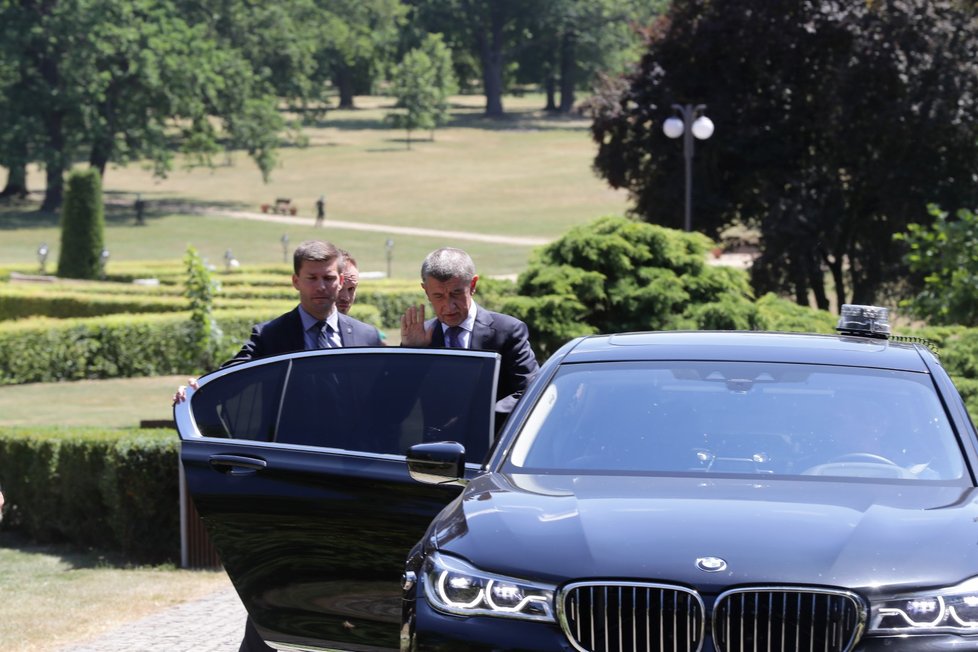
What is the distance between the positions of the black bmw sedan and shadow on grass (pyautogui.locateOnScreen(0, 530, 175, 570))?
5.25 meters

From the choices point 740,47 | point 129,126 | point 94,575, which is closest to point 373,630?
point 94,575

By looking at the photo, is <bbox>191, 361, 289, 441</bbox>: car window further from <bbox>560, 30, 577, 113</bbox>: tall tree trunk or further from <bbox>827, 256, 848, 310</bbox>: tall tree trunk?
<bbox>560, 30, 577, 113</bbox>: tall tree trunk

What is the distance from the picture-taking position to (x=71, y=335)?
25250 millimetres

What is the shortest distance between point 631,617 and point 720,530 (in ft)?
1.30

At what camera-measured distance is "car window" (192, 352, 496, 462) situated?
566 centimetres

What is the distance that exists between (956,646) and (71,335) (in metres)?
23.0

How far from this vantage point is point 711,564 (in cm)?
397

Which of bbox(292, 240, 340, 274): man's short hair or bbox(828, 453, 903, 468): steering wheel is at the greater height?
bbox(292, 240, 340, 274): man's short hair

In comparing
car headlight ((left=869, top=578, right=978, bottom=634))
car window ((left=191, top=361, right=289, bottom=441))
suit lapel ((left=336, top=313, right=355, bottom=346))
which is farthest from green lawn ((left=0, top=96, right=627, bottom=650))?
car headlight ((left=869, top=578, right=978, bottom=634))

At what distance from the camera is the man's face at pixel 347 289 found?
288 inches

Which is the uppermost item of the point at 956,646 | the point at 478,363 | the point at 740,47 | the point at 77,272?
the point at 740,47

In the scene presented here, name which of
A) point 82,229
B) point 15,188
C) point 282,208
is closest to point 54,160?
point 15,188

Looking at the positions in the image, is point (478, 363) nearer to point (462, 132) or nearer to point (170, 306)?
point (170, 306)

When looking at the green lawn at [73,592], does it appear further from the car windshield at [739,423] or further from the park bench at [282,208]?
the park bench at [282,208]
